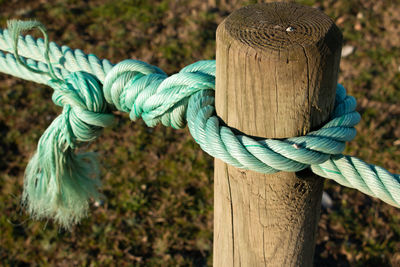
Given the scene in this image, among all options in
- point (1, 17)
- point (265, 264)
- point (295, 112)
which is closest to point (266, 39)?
point (295, 112)

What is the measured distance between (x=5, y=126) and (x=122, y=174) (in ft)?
3.75

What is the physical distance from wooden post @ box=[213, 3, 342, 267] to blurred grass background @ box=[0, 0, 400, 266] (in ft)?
3.54

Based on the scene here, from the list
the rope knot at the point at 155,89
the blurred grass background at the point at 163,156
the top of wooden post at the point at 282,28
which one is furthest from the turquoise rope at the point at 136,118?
the blurred grass background at the point at 163,156

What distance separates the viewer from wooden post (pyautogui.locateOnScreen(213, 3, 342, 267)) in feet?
3.12

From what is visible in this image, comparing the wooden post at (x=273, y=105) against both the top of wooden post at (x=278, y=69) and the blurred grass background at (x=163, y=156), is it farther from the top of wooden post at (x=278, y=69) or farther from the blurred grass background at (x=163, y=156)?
the blurred grass background at (x=163, y=156)

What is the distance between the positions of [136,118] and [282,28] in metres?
0.58

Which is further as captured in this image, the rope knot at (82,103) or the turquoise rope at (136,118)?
the rope knot at (82,103)

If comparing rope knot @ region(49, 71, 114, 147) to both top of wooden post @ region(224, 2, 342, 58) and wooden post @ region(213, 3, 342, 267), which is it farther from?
top of wooden post @ region(224, 2, 342, 58)

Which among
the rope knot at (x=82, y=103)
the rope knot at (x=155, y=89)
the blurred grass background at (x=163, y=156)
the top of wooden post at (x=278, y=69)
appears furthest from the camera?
the blurred grass background at (x=163, y=156)

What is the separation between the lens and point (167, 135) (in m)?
3.30

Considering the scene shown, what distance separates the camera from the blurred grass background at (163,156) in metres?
2.65

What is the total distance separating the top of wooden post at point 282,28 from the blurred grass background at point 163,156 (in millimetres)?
994

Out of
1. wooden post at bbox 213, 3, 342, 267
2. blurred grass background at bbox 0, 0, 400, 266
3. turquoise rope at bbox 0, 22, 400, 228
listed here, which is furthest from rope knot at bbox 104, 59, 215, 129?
blurred grass background at bbox 0, 0, 400, 266

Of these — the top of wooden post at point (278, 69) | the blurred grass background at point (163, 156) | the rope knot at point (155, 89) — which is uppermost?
the top of wooden post at point (278, 69)
